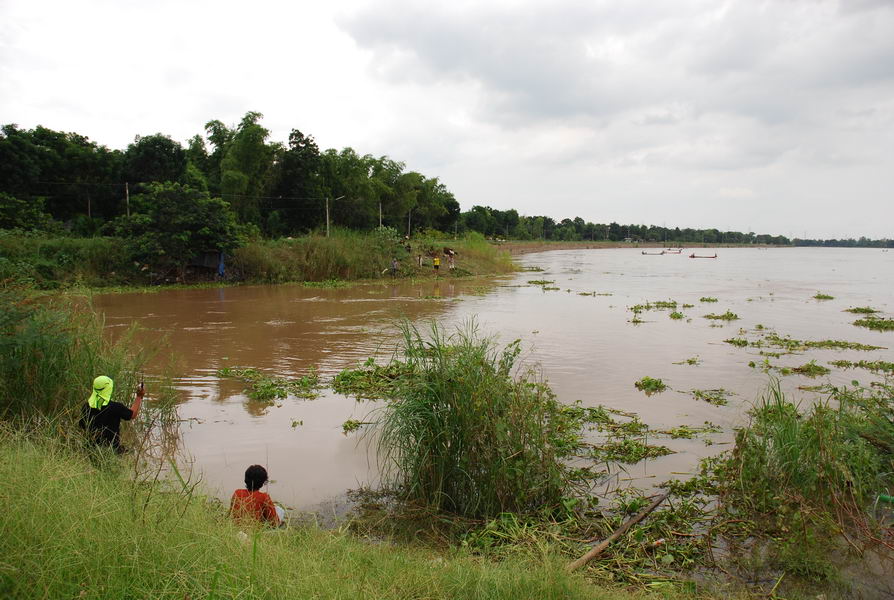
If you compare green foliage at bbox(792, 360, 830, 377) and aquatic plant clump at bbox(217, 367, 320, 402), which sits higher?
→ green foliage at bbox(792, 360, 830, 377)

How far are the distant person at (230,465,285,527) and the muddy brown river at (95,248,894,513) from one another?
110cm

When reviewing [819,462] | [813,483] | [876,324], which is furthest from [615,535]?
[876,324]

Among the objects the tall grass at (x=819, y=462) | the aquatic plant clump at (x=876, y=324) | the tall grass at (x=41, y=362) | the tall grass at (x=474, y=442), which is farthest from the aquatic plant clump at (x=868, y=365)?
the tall grass at (x=41, y=362)

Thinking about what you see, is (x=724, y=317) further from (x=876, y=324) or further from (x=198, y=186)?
(x=198, y=186)

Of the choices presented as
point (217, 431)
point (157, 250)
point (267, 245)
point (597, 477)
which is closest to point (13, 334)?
point (217, 431)

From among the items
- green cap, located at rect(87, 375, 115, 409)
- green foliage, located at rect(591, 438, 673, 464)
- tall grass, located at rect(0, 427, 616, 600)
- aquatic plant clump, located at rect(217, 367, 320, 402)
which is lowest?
green foliage, located at rect(591, 438, 673, 464)

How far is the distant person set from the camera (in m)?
4.67

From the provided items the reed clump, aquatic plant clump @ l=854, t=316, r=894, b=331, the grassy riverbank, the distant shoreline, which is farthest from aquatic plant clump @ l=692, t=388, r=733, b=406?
the distant shoreline

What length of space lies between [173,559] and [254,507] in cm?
175

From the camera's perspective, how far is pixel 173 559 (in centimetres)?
308

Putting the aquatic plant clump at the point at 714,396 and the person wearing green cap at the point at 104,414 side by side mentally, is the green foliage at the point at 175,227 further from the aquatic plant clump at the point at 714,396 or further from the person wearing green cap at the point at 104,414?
the aquatic plant clump at the point at 714,396

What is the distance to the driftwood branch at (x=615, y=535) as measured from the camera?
421cm

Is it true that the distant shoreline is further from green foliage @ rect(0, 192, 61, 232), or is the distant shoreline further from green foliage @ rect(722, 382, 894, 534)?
green foliage @ rect(722, 382, 894, 534)

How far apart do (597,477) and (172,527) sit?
15.0ft
